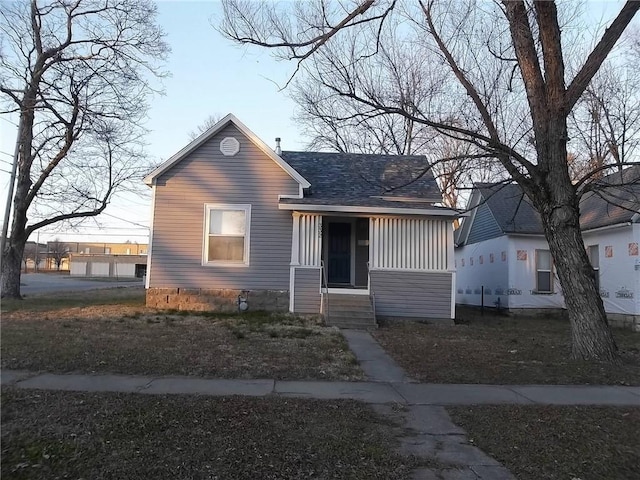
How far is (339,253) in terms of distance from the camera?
56.6 feet

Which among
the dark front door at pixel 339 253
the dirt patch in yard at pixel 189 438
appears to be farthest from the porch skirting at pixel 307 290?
the dirt patch in yard at pixel 189 438

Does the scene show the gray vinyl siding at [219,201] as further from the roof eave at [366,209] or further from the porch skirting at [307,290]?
the roof eave at [366,209]

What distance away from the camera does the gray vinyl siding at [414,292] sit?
15.5 metres

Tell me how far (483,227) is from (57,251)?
98.3 metres

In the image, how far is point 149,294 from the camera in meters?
15.5

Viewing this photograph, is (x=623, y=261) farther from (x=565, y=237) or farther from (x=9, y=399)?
(x=9, y=399)

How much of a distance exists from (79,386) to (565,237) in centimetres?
827

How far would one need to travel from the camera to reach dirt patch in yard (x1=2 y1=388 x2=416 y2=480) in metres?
4.38

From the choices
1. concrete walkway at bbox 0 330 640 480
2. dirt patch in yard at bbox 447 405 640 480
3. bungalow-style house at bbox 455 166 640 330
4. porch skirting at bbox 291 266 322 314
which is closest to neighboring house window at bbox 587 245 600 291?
bungalow-style house at bbox 455 166 640 330

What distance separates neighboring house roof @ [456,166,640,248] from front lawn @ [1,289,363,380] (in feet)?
27.5

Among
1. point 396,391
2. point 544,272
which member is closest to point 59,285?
point 544,272

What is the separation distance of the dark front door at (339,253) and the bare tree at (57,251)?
318ft

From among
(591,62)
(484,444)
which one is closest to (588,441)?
(484,444)

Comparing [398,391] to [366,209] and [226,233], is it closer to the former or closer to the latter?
[366,209]
